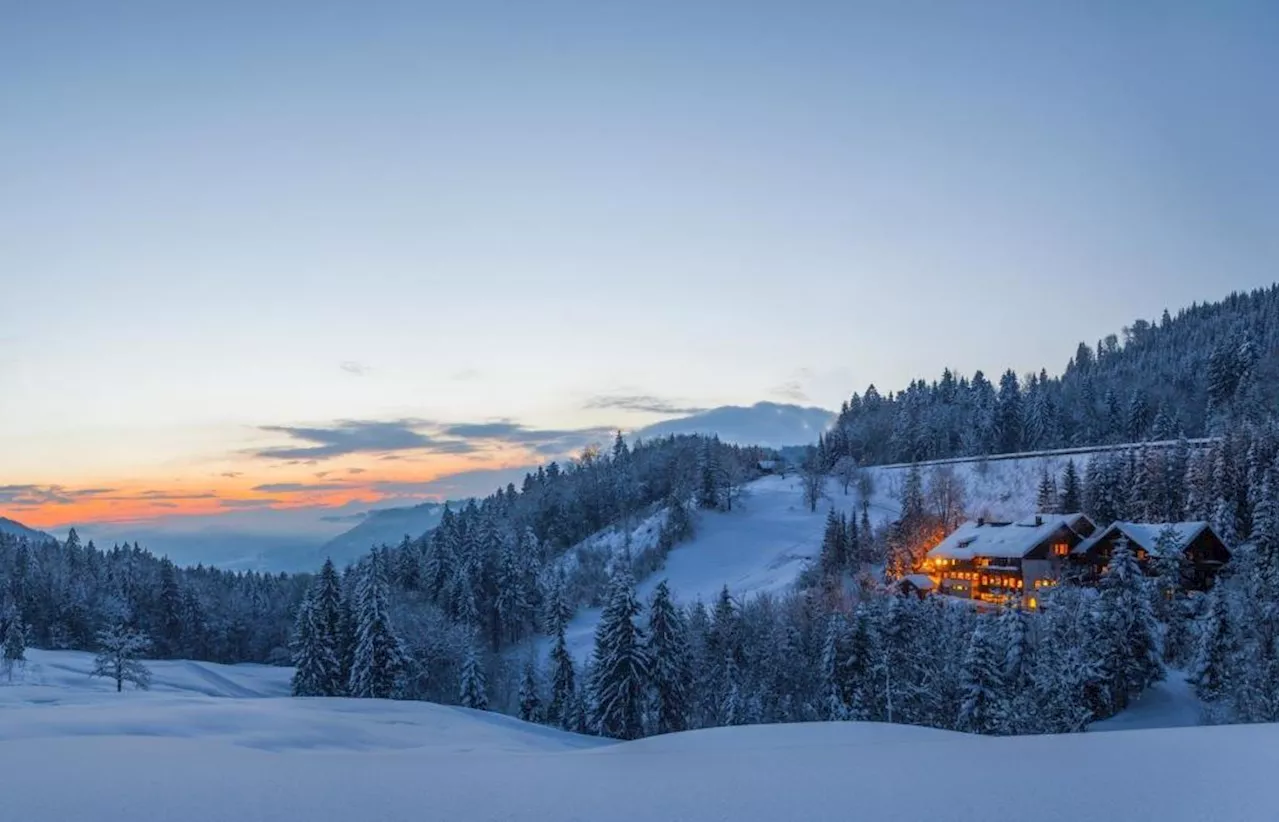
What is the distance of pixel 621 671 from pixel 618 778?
96.6 feet

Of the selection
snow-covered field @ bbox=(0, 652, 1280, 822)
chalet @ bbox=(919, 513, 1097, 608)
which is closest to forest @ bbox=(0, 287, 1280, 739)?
chalet @ bbox=(919, 513, 1097, 608)

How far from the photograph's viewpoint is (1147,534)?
56438 mm

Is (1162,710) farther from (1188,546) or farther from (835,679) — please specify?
(1188,546)

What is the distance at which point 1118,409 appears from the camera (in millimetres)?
113000

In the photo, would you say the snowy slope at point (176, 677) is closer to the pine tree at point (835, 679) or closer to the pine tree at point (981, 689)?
the pine tree at point (835, 679)

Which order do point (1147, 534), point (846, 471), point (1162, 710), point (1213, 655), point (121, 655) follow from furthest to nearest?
1. point (846, 471)
2. point (1147, 534)
3. point (121, 655)
4. point (1162, 710)
5. point (1213, 655)

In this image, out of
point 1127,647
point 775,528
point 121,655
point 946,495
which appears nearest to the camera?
point 1127,647

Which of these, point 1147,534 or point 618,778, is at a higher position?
point 618,778

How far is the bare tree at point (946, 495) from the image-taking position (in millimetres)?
88125

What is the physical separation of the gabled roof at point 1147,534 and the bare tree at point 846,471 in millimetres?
57909

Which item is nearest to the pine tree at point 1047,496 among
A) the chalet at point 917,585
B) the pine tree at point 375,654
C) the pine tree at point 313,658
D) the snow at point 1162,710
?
the chalet at point 917,585

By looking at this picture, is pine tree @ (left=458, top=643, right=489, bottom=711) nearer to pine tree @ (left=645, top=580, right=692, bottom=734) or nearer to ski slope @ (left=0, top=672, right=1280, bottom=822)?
pine tree @ (left=645, top=580, right=692, bottom=734)

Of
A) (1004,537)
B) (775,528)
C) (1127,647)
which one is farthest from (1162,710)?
(775,528)

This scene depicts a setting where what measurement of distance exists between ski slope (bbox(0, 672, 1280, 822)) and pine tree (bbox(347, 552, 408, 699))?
29512 mm
